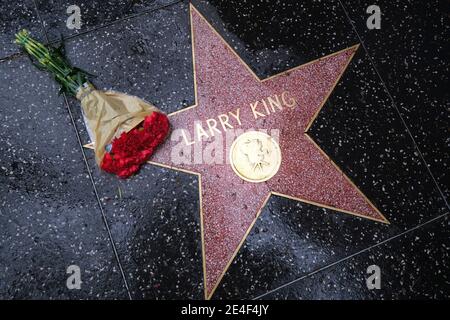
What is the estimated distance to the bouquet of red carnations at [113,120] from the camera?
180 cm

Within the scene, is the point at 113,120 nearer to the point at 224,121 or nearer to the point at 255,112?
the point at 224,121

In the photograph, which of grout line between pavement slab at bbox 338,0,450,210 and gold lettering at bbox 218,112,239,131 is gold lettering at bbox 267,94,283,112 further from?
A: grout line between pavement slab at bbox 338,0,450,210

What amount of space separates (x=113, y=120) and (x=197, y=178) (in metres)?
0.39

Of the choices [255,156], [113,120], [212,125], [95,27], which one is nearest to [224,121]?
[212,125]

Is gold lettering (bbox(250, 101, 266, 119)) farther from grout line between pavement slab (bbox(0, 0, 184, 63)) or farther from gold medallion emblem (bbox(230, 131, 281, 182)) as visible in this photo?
grout line between pavement slab (bbox(0, 0, 184, 63))

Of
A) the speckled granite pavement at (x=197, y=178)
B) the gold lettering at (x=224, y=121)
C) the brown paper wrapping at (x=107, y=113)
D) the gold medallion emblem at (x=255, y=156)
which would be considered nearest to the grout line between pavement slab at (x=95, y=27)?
the speckled granite pavement at (x=197, y=178)

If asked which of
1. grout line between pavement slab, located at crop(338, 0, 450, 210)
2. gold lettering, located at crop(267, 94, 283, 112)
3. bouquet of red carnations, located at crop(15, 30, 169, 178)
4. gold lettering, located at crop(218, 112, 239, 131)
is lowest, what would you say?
grout line between pavement slab, located at crop(338, 0, 450, 210)

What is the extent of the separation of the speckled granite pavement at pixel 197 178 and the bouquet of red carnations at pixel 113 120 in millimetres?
70

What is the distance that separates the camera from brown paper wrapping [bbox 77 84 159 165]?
180 cm

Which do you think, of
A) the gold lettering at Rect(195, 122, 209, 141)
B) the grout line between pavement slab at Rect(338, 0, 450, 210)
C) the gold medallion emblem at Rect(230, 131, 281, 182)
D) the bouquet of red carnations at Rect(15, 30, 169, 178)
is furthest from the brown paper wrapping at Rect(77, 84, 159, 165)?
the grout line between pavement slab at Rect(338, 0, 450, 210)

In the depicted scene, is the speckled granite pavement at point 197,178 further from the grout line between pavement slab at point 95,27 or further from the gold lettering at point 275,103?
the gold lettering at point 275,103

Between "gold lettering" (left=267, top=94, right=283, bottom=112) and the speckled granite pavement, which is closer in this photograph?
the speckled granite pavement

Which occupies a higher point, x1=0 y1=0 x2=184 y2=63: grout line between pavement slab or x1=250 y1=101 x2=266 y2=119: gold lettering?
x1=0 y1=0 x2=184 y2=63: grout line between pavement slab

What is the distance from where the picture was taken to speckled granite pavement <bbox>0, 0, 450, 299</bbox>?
1.82 meters
